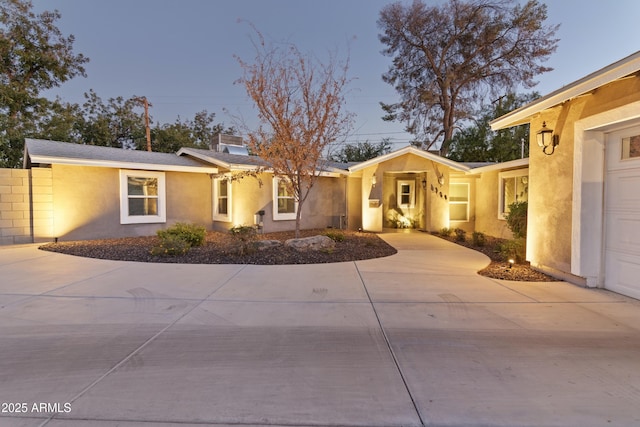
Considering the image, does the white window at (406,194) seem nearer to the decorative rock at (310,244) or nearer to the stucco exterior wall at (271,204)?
the stucco exterior wall at (271,204)

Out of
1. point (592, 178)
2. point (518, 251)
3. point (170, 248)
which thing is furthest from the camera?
point (170, 248)

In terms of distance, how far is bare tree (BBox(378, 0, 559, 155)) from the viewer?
2011 cm

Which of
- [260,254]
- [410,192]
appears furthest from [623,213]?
[410,192]

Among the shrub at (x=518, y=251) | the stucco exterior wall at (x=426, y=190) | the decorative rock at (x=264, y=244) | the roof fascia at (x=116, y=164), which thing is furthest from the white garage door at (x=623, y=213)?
the roof fascia at (x=116, y=164)

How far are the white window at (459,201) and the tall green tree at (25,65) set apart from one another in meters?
19.2

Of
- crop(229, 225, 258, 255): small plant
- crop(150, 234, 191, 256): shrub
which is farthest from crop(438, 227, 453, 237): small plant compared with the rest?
crop(150, 234, 191, 256): shrub

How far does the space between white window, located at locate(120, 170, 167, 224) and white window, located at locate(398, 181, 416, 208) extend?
9.74 meters

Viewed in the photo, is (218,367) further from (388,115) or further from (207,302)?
(388,115)

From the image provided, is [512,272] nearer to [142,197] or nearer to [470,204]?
[470,204]

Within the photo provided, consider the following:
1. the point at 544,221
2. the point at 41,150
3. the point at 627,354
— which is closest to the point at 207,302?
the point at 627,354

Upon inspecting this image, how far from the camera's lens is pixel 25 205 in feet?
30.1

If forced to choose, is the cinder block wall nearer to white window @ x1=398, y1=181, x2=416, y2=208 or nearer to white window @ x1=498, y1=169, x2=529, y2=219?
white window @ x1=398, y1=181, x2=416, y2=208

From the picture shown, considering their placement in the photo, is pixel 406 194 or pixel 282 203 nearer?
pixel 282 203

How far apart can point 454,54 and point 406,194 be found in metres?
12.9
